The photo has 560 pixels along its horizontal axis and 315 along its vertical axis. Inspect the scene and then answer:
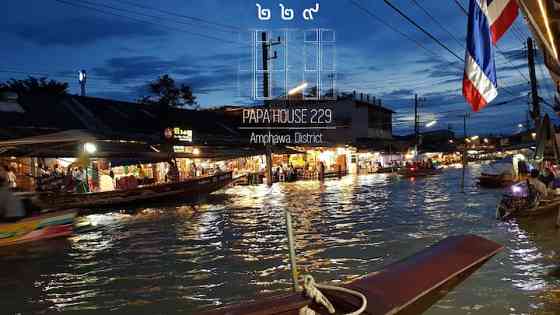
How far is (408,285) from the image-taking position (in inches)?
194

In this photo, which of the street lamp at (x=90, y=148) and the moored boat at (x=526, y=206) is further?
the street lamp at (x=90, y=148)

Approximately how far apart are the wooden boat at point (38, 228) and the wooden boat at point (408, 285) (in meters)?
11.7

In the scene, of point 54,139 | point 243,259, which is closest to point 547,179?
point 243,259

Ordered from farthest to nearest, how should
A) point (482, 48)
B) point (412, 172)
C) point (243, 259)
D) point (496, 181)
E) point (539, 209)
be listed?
1. point (412, 172)
2. point (496, 181)
3. point (539, 209)
4. point (243, 259)
5. point (482, 48)

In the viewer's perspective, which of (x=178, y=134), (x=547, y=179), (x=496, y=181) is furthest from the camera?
(x=496, y=181)

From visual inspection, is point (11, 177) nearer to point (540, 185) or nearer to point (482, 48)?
point (540, 185)

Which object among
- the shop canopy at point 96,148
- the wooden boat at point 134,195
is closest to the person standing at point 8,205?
the shop canopy at point 96,148

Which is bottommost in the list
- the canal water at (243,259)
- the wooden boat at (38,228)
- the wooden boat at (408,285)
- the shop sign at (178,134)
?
the canal water at (243,259)

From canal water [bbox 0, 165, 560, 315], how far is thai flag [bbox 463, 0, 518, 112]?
3.20 metres

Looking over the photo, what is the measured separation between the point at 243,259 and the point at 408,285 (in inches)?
274

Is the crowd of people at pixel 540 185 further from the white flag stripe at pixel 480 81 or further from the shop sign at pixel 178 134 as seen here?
the shop sign at pixel 178 134

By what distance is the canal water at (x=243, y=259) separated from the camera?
8312 millimetres

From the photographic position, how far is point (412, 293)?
4738 millimetres

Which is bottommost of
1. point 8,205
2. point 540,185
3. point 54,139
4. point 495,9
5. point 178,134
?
point 8,205
